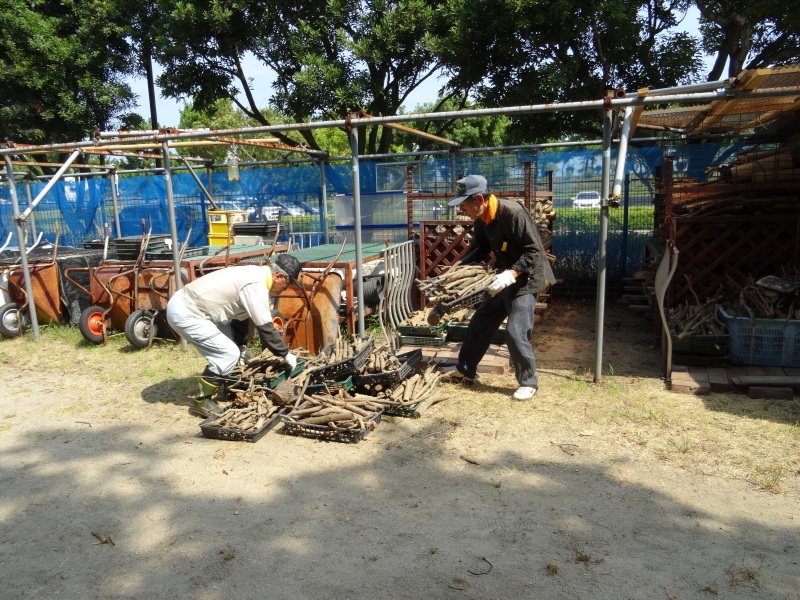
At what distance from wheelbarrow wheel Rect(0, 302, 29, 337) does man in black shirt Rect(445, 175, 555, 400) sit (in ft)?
24.2

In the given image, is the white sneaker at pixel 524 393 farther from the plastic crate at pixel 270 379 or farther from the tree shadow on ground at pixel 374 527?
the plastic crate at pixel 270 379

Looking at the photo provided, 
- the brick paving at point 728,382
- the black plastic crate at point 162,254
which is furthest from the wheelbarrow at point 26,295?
the brick paving at point 728,382

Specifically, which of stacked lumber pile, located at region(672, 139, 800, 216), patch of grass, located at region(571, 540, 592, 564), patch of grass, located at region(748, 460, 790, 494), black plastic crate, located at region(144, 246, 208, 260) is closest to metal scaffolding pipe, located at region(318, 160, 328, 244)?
black plastic crate, located at region(144, 246, 208, 260)

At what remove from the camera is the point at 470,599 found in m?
3.08

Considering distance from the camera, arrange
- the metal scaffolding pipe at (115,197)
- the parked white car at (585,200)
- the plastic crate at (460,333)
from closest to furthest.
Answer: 1. the plastic crate at (460,333)
2. the parked white car at (585,200)
3. the metal scaffolding pipe at (115,197)

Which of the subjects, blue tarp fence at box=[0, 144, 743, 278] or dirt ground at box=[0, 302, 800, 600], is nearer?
dirt ground at box=[0, 302, 800, 600]

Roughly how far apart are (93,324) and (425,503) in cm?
648

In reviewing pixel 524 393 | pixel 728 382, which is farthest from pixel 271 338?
pixel 728 382

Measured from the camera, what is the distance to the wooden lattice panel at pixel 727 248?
21.9 ft

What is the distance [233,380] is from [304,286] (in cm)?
195

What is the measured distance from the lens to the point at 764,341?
6.07 m

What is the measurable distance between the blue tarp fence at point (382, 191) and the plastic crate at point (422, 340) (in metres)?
3.21

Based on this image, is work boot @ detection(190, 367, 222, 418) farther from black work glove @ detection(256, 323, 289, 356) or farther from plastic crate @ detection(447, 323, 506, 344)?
plastic crate @ detection(447, 323, 506, 344)

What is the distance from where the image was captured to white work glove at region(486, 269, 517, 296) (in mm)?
5344
